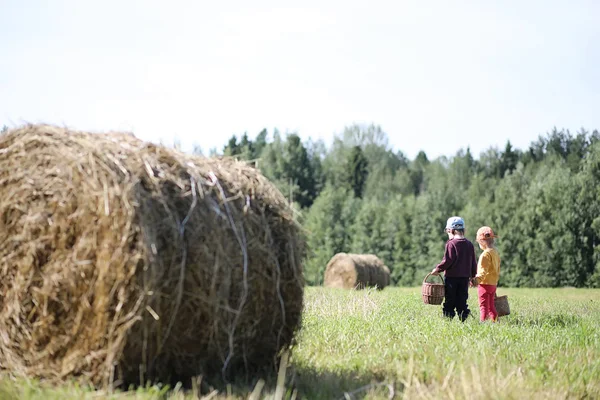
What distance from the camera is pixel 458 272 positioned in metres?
11.1

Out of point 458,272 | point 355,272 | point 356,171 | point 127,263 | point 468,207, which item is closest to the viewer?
point 127,263

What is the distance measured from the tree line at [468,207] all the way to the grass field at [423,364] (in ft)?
24.8

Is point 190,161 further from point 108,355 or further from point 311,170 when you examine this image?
point 311,170

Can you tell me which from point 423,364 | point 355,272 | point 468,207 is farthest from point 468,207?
point 423,364

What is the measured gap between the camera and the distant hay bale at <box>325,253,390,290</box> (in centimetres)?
2527

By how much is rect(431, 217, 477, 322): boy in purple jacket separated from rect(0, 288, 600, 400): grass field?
105cm

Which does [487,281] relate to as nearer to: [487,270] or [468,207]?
[487,270]

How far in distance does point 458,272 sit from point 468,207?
29727 mm

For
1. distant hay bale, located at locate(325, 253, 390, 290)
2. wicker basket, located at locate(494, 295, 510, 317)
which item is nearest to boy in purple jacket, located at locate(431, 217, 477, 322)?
wicker basket, located at locate(494, 295, 510, 317)

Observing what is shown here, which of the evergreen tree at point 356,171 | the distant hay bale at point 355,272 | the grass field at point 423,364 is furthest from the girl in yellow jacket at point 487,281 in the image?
the evergreen tree at point 356,171

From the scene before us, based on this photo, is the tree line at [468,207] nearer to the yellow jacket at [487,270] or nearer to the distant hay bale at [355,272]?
the distant hay bale at [355,272]

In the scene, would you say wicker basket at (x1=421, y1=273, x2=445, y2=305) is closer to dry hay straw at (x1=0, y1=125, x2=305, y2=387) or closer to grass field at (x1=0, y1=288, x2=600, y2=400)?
grass field at (x1=0, y1=288, x2=600, y2=400)

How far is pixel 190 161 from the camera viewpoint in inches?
233

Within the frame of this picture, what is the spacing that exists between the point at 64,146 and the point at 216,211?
4.57 feet
